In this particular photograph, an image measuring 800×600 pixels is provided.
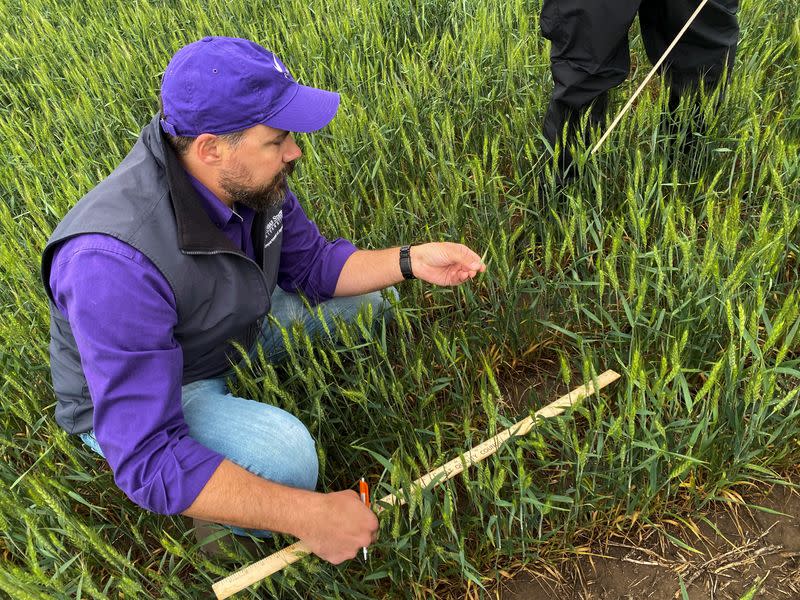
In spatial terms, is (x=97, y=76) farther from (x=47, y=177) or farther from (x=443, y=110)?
(x=443, y=110)

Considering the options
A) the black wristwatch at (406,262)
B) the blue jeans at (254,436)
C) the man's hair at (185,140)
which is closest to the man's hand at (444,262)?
the black wristwatch at (406,262)

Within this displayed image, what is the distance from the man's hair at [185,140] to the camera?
1.30 metres

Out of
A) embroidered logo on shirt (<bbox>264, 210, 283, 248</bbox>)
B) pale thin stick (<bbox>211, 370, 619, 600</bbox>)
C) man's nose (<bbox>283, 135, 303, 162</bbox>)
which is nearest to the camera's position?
pale thin stick (<bbox>211, 370, 619, 600</bbox>)

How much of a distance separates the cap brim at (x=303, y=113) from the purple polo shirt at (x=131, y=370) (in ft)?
1.42

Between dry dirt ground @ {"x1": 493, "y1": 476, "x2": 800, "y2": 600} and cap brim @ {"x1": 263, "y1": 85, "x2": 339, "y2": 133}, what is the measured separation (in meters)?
1.12

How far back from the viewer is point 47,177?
254 centimetres

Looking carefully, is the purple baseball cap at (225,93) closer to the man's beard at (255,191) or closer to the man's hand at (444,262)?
the man's beard at (255,191)

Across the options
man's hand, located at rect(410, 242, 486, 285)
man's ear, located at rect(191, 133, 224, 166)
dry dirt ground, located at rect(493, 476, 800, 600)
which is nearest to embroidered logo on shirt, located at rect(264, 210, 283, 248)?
man's ear, located at rect(191, 133, 224, 166)

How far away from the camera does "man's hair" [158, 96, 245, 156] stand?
130cm

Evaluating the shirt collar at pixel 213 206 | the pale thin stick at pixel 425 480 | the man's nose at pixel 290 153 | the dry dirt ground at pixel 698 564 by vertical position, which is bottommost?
the dry dirt ground at pixel 698 564

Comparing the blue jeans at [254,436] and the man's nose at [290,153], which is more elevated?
the man's nose at [290,153]

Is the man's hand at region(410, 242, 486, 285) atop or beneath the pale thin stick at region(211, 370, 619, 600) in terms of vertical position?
atop

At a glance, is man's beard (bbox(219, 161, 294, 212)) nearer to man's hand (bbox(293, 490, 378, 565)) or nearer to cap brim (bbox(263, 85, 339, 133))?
cap brim (bbox(263, 85, 339, 133))

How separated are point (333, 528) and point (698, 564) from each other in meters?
0.81
